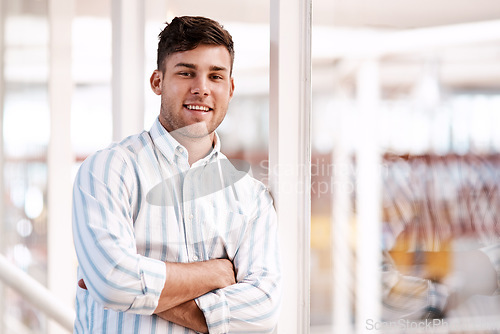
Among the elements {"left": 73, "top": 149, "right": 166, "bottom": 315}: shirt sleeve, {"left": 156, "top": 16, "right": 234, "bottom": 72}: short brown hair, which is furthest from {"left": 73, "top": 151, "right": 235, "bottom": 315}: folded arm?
{"left": 156, "top": 16, "right": 234, "bottom": 72}: short brown hair

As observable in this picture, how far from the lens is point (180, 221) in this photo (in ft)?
5.05

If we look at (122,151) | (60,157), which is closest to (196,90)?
(122,151)

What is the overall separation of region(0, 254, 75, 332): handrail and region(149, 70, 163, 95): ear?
89cm

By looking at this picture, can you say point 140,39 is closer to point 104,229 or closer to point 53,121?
point 104,229

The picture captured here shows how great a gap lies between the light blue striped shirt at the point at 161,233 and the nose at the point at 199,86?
15cm

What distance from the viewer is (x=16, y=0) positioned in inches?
127

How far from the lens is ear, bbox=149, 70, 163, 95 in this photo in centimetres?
159

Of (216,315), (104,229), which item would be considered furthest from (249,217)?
(104,229)

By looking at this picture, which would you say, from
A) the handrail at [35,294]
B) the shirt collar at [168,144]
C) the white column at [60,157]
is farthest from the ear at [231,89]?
the white column at [60,157]

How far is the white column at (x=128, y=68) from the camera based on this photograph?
70.9 inches

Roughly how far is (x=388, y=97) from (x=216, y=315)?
0.68 m

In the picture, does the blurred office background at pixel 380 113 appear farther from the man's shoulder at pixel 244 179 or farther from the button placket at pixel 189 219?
the button placket at pixel 189 219

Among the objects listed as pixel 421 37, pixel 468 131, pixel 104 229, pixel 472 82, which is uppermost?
pixel 421 37

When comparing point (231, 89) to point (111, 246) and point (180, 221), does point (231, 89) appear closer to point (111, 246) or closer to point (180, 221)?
point (180, 221)
